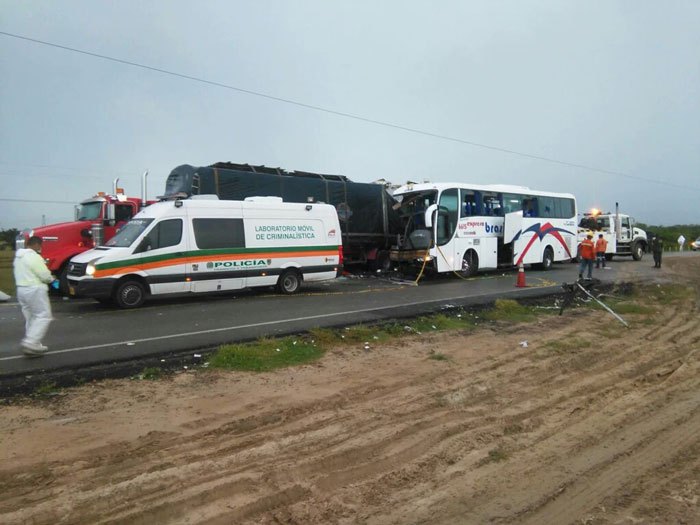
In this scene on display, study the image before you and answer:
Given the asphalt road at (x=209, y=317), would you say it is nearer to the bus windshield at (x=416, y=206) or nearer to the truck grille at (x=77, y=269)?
the truck grille at (x=77, y=269)

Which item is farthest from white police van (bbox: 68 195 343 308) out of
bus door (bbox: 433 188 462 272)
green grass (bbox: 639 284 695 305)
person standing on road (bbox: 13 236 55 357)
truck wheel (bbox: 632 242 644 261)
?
truck wheel (bbox: 632 242 644 261)

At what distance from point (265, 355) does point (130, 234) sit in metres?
6.41

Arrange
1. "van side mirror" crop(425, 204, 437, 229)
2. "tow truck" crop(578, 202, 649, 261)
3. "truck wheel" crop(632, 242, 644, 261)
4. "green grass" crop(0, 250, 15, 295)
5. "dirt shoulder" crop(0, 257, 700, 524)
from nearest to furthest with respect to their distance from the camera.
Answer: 1. "dirt shoulder" crop(0, 257, 700, 524)
2. "green grass" crop(0, 250, 15, 295)
3. "van side mirror" crop(425, 204, 437, 229)
4. "tow truck" crop(578, 202, 649, 261)
5. "truck wheel" crop(632, 242, 644, 261)

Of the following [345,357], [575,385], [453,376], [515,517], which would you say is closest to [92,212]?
[345,357]

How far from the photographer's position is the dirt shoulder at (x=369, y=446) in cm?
357

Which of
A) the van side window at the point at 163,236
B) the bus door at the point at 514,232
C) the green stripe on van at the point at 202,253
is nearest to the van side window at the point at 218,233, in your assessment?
the green stripe on van at the point at 202,253

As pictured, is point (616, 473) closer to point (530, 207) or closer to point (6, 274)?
point (530, 207)

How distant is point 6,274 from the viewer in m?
23.4

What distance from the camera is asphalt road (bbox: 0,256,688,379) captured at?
7.86 metres

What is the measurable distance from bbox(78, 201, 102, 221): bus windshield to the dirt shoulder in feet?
33.5

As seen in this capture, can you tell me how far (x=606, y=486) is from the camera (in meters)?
3.96

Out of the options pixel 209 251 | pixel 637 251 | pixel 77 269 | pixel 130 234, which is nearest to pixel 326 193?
pixel 209 251

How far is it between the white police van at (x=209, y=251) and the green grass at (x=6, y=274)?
7.57m

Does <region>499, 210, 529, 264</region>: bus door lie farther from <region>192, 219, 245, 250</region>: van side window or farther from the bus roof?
<region>192, 219, 245, 250</region>: van side window
